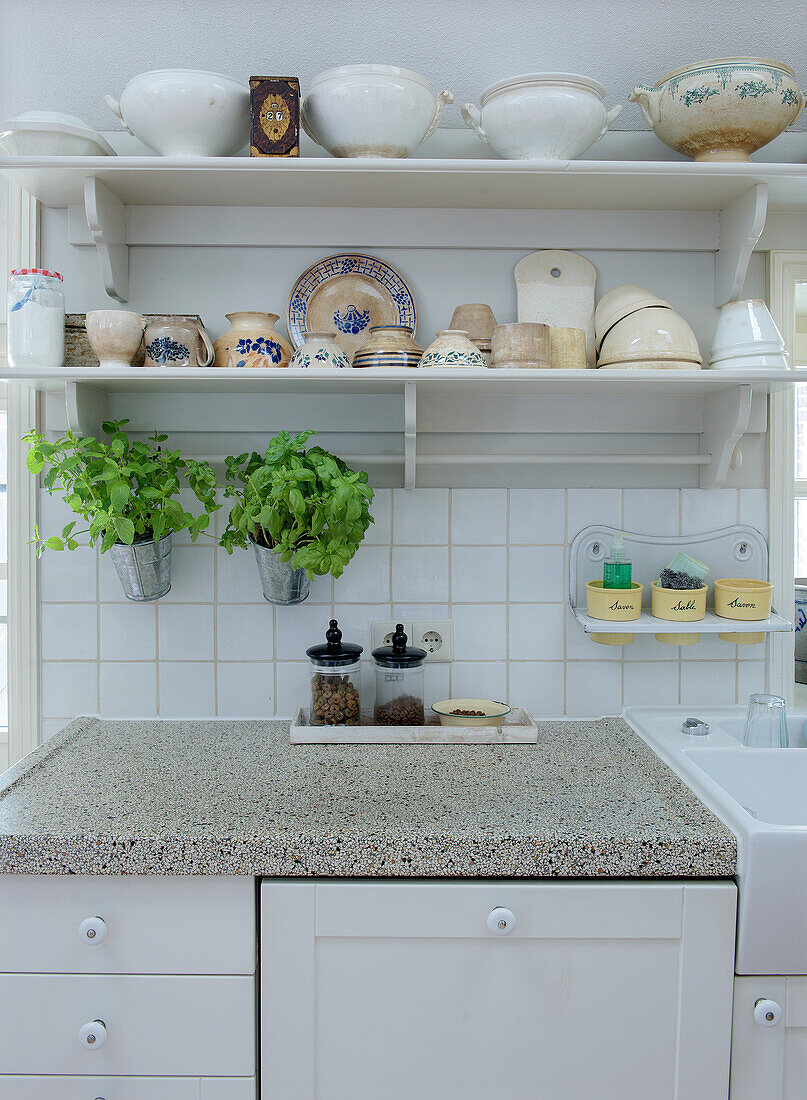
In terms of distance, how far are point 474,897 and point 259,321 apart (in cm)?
102

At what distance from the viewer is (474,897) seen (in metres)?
1.09

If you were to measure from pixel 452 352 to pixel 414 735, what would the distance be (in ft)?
2.24

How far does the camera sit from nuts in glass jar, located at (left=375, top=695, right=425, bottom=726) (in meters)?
1.50

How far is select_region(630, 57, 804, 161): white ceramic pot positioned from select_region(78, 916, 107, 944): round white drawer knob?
1577mm

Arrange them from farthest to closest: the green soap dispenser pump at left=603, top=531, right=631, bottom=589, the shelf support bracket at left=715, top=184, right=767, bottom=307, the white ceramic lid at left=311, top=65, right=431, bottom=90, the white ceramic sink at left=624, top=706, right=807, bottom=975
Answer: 1. the green soap dispenser pump at left=603, top=531, right=631, bottom=589
2. the shelf support bracket at left=715, top=184, right=767, bottom=307
3. the white ceramic lid at left=311, top=65, right=431, bottom=90
4. the white ceramic sink at left=624, top=706, right=807, bottom=975

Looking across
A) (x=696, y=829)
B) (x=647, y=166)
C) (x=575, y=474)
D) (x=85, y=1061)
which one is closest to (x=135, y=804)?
(x=85, y=1061)

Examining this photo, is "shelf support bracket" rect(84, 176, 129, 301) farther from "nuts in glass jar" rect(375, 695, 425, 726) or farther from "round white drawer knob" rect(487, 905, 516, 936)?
"round white drawer knob" rect(487, 905, 516, 936)

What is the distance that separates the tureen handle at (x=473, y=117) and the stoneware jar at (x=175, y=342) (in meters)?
0.59

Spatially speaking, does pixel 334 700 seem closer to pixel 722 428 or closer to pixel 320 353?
pixel 320 353

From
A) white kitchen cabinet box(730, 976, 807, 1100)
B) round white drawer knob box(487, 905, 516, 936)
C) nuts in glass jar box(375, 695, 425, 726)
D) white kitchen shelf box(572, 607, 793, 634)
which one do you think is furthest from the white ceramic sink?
nuts in glass jar box(375, 695, 425, 726)

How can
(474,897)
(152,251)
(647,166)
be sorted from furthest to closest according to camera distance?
1. (152,251)
2. (647,166)
3. (474,897)

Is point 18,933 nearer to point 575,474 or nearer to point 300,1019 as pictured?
point 300,1019

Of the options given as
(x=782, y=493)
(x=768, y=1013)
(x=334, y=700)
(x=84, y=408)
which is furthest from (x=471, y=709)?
(x=84, y=408)

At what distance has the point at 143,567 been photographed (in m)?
1.50
